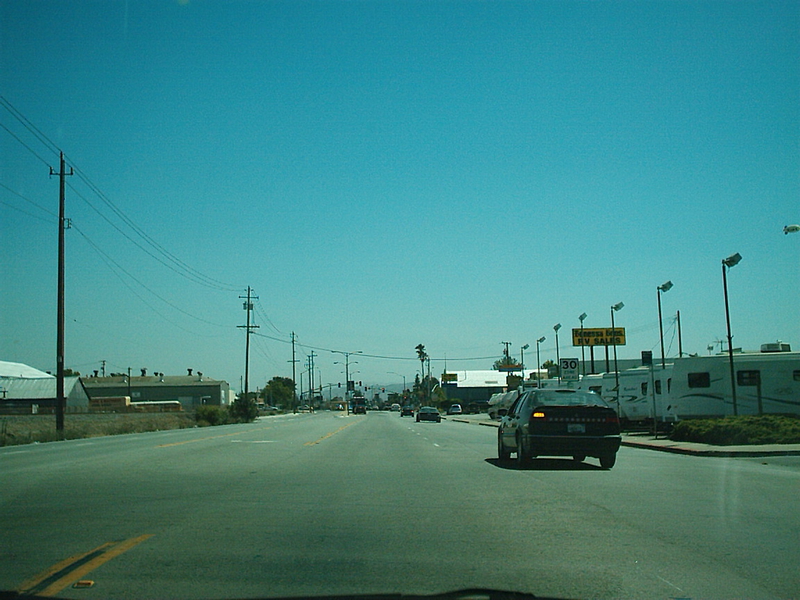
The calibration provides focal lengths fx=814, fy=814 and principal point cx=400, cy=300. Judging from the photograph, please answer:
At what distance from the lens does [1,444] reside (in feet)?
104

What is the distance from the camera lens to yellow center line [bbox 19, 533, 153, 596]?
23.2 ft

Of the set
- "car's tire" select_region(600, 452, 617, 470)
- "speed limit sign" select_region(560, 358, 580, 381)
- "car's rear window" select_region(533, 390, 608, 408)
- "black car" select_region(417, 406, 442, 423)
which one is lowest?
"black car" select_region(417, 406, 442, 423)

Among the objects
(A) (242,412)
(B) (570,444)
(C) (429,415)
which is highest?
(B) (570,444)

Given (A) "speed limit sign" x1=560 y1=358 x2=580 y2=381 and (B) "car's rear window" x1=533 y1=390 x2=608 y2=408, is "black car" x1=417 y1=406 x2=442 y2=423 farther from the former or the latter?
(B) "car's rear window" x1=533 y1=390 x2=608 y2=408

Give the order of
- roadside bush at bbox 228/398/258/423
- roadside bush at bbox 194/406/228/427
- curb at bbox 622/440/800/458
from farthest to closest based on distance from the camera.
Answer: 1. roadside bush at bbox 228/398/258/423
2. roadside bush at bbox 194/406/228/427
3. curb at bbox 622/440/800/458

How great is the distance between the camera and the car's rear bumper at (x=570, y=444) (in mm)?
17719

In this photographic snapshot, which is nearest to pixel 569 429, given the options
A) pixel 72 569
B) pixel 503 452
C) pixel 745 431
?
pixel 503 452

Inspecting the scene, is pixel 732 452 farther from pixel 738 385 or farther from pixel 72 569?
pixel 72 569

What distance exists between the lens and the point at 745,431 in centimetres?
2575

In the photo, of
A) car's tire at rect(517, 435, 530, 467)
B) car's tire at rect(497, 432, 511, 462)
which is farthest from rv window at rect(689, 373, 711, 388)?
car's tire at rect(517, 435, 530, 467)

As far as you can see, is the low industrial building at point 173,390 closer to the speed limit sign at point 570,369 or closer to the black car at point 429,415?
the black car at point 429,415

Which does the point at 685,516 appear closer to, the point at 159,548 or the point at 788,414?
the point at 159,548

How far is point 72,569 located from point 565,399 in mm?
12800

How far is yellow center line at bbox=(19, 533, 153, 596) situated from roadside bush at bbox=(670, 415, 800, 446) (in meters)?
21.3
